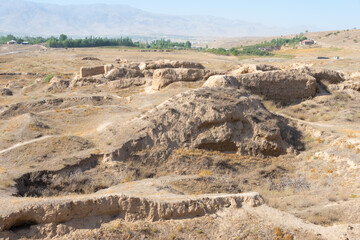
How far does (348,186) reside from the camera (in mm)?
11344

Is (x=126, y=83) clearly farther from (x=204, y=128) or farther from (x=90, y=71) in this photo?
(x=204, y=128)

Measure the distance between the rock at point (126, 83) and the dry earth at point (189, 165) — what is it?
3620mm

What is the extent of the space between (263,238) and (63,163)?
7.38m

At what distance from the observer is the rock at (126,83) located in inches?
1011

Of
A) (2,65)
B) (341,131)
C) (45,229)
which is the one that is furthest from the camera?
(2,65)

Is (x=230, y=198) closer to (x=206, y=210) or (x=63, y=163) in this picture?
(x=206, y=210)

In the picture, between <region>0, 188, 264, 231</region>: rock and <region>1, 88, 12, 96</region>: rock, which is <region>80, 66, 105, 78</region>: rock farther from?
<region>0, 188, 264, 231</region>: rock

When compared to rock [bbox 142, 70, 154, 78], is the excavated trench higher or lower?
lower

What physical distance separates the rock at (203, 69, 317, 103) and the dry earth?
0.06m

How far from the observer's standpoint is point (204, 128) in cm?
1409

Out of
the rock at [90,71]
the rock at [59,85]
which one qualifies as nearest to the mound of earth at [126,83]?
the rock at [59,85]

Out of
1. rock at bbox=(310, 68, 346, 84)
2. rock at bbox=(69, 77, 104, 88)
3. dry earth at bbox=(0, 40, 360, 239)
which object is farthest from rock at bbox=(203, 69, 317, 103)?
rock at bbox=(69, 77, 104, 88)

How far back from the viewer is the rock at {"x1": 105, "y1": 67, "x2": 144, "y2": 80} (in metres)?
27.9

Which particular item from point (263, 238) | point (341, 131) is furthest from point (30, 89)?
point (263, 238)
